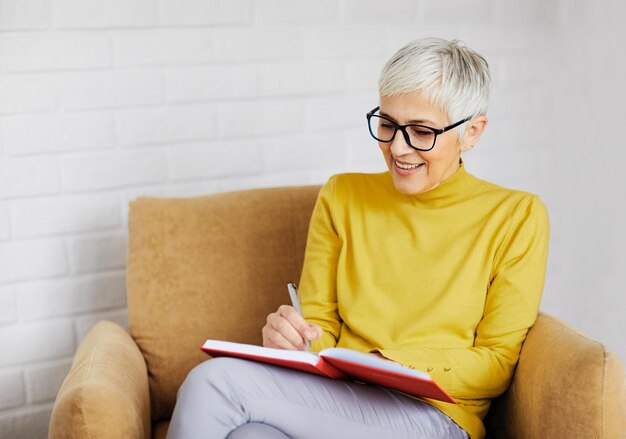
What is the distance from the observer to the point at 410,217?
5.86 feet

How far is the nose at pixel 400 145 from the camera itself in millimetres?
1678

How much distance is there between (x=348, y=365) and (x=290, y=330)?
20cm

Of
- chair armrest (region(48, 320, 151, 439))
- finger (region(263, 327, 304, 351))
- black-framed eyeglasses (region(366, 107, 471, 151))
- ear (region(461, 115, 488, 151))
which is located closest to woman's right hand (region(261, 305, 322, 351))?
finger (region(263, 327, 304, 351))

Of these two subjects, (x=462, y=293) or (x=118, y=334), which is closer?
(x=462, y=293)

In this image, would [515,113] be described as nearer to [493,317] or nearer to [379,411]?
[493,317]

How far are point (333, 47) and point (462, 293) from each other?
0.98 metres

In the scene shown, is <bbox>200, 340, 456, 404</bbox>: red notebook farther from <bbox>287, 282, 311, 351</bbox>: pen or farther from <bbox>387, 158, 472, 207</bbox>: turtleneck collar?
<bbox>387, 158, 472, 207</bbox>: turtleneck collar

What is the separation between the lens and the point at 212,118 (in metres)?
2.25

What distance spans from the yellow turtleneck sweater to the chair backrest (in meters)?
0.16

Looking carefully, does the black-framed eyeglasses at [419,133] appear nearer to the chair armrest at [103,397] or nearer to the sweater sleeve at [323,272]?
the sweater sleeve at [323,272]

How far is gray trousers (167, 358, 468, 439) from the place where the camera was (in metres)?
1.46

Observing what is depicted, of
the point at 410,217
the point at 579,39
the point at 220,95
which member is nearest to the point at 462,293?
the point at 410,217

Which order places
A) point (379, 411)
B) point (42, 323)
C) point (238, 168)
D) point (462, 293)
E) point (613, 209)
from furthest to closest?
point (613, 209) < point (238, 168) < point (42, 323) < point (462, 293) < point (379, 411)

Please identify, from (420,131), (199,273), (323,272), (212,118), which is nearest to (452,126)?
(420,131)
